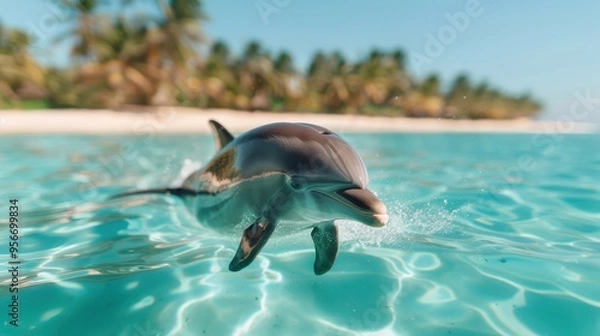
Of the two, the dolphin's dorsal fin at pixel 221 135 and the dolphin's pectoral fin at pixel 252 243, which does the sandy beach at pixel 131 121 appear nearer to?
the dolphin's dorsal fin at pixel 221 135

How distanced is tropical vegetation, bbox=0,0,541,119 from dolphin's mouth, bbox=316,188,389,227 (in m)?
28.9

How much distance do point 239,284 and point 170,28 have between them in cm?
3206

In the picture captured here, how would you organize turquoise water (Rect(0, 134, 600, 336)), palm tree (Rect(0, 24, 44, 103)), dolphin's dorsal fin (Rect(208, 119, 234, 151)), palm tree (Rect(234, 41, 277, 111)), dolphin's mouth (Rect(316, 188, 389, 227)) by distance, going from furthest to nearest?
palm tree (Rect(234, 41, 277, 111)) < palm tree (Rect(0, 24, 44, 103)) < dolphin's dorsal fin (Rect(208, 119, 234, 151)) < turquoise water (Rect(0, 134, 600, 336)) < dolphin's mouth (Rect(316, 188, 389, 227))

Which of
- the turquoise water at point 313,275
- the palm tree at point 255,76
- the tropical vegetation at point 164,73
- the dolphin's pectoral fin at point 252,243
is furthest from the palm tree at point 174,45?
the dolphin's pectoral fin at point 252,243

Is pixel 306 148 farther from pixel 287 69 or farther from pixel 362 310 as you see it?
pixel 287 69

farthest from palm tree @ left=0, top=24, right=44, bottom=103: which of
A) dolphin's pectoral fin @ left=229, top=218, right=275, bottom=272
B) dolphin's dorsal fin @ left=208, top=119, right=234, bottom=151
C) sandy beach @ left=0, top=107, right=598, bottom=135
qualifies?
dolphin's pectoral fin @ left=229, top=218, right=275, bottom=272

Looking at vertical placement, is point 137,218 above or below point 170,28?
below

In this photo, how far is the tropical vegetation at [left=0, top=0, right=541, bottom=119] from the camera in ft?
94.7

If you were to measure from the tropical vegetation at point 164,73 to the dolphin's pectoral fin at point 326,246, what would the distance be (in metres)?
28.4

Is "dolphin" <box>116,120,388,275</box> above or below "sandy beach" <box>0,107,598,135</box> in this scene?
above

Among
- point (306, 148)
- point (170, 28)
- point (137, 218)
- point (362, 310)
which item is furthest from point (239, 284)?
point (170, 28)

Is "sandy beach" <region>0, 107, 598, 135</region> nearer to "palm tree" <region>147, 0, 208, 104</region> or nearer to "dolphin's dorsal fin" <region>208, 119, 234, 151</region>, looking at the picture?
"palm tree" <region>147, 0, 208, 104</region>

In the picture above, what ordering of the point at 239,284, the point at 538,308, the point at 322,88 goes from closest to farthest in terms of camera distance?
1. the point at 538,308
2. the point at 239,284
3. the point at 322,88

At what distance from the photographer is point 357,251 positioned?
3.52 m
